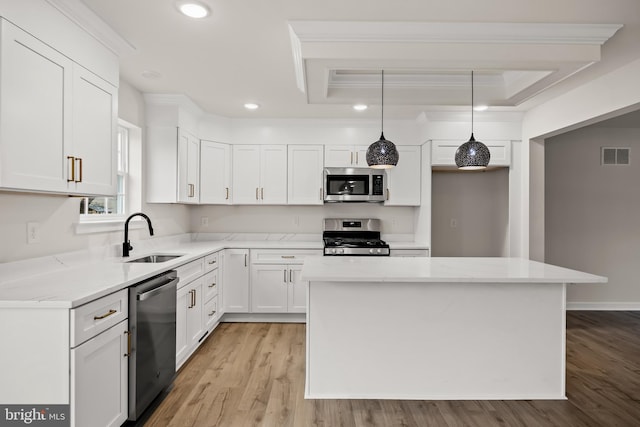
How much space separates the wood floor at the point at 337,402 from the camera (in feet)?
7.33

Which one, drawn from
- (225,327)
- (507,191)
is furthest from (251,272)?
(507,191)

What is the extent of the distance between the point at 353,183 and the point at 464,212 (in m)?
1.55

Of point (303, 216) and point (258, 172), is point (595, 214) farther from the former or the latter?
point (258, 172)

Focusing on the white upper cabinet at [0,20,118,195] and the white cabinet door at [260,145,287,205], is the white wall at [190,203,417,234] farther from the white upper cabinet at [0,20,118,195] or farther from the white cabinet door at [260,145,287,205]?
the white upper cabinet at [0,20,118,195]

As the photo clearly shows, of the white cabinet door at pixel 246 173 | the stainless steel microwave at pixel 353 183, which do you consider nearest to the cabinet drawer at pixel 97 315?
the white cabinet door at pixel 246 173

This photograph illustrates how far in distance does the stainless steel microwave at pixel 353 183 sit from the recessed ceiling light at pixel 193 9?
2548mm

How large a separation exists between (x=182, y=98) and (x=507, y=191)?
151 inches

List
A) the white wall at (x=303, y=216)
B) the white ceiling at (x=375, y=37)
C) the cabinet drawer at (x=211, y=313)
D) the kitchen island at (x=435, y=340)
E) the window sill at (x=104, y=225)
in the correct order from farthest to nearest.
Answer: the white wall at (x=303, y=216), the cabinet drawer at (x=211, y=313), the window sill at (x=104, y=225), the kitchen island at (x=435, y=340), the white ceiling at (x=375, y=37)

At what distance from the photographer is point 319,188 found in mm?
4508

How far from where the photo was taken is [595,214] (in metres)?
4.71

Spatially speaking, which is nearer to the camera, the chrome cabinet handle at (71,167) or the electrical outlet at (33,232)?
the chrome cabinet handle at (71,167)

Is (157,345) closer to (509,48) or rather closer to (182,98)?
(182,98)

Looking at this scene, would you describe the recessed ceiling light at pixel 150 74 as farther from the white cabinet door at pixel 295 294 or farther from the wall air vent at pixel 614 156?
the wall air vent at pixel 614 156

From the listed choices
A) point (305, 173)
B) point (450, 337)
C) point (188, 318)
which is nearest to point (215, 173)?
point (305, 173)
